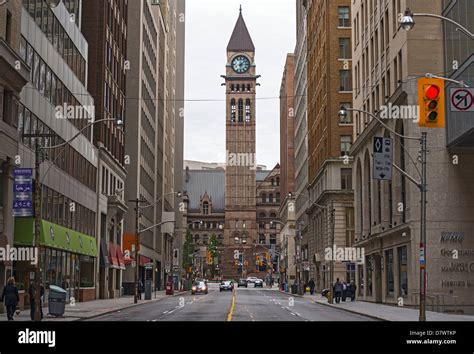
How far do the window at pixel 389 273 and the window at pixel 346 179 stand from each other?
1056 inches

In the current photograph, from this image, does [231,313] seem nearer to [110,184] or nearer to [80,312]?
[80,312]

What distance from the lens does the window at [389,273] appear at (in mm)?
50938

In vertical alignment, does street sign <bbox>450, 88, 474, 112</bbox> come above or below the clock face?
below

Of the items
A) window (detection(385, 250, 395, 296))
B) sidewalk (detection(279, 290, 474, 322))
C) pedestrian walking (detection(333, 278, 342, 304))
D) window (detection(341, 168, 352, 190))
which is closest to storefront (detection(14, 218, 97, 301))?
sidewalk (detection(279, 290, 474, 322))

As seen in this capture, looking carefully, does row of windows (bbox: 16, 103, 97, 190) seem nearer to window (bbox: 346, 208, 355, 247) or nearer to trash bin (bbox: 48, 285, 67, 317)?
trash bin (bbox: 48, 285, 67, 317)

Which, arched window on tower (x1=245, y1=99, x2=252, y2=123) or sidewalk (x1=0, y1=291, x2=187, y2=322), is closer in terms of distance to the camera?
sidewalk (x1=0, y1=291, x2=187, y2=322)

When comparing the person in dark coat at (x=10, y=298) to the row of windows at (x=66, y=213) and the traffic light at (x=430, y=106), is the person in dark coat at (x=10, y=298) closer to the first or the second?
the row of windows at (x=66, y=213)

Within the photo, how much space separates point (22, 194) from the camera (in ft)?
109

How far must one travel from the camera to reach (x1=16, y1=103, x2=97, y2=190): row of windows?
38.7 meters

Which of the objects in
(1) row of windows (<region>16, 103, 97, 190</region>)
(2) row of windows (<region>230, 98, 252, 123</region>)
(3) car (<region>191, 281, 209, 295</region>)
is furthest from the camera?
(2) row of windows (<region>230, 98, 252, 123</region>)

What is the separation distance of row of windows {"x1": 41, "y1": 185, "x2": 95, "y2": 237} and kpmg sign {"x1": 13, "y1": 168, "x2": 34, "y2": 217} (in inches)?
346

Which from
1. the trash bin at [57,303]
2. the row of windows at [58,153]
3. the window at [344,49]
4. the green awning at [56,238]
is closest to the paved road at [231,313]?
the trash bin at [57,303]

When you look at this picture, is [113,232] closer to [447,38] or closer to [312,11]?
[447,38]
